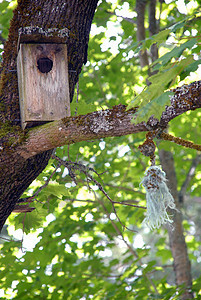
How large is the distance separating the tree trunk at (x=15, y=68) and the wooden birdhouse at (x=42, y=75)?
0.05m

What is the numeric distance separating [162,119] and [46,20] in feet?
3.32

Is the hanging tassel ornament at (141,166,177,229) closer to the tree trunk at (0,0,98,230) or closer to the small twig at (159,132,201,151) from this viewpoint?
the small twig at (159,132,201,151)

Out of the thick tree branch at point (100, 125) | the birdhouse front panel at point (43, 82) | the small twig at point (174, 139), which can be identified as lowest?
the small twig at point (174, 139)

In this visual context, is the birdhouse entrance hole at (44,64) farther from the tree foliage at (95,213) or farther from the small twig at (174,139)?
the small twig at (174,139)

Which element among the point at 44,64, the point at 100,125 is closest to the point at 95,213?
the point at 44,64

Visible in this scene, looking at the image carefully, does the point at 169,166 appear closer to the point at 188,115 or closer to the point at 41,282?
the point at 188,115

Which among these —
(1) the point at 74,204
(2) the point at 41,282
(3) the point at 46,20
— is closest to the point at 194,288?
(2) the point at 41,282

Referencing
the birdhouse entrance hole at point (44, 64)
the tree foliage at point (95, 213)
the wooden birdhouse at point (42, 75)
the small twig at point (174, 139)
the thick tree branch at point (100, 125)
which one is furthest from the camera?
the tree foliage at point (95, 213)

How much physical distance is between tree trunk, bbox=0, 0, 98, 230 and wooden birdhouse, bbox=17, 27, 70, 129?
2.1 inches

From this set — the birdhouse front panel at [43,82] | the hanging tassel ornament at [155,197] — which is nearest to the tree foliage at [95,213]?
the birdhouse front panel at [43,82]

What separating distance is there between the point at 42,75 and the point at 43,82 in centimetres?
5

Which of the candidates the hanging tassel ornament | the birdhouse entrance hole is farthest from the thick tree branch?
the birdhouse entrance hole

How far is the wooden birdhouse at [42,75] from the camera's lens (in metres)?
2.35

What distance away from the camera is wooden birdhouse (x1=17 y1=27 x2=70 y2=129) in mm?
2352
